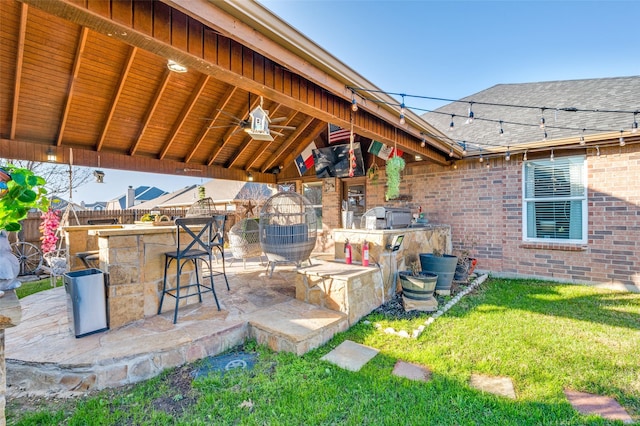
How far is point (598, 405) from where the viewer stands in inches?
80.9

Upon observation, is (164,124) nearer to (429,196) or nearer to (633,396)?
(429,196)

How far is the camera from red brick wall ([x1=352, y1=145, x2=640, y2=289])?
4.84 meters

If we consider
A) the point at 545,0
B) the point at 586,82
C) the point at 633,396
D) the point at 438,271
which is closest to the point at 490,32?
the point at 545,0

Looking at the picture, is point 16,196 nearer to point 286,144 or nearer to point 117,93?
point 117,93

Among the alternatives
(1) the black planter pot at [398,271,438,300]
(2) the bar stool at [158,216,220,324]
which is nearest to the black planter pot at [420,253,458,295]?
(1) the black planter pot at [398,271,438,300]

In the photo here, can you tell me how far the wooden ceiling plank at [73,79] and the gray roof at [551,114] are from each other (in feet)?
16.5

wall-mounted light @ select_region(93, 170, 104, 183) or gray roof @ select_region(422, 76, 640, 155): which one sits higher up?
gray roof @ select_region(422, 76, 640, 155)

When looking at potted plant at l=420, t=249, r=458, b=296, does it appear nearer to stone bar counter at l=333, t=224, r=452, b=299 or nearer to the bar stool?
stone bar counter at l=333, t=224, r=452, b=299

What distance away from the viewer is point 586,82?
6723 mm

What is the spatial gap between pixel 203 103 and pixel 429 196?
5.35 meters

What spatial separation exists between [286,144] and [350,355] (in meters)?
6.31

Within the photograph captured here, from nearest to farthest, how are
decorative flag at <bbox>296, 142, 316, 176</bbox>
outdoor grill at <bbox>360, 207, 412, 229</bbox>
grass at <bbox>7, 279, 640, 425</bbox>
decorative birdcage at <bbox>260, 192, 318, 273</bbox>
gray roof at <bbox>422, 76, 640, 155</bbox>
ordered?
grass at <bbox>7, 279, 640, 425</bbox> → decorative birdcage at <bbox>260, 192, 318, 273</bbox> → outdoor grill at <bbox>360, 207, 412, 229</bbox> → gray roof at <bbox>422, 76, 640, 155</bbox> → decorative flag at <bbox>296, 142, 316, 176</bbox>

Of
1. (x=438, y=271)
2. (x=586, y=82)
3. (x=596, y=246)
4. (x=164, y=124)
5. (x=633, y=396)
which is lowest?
(x=633, y=396)

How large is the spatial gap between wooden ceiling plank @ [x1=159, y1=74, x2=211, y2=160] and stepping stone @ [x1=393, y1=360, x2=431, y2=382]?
16.6ft
